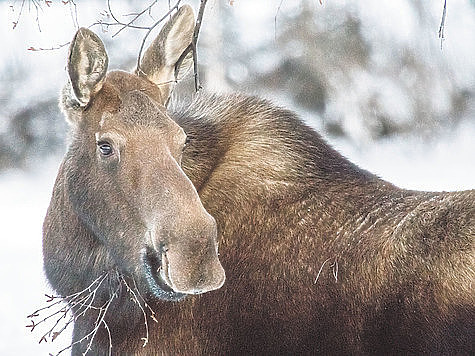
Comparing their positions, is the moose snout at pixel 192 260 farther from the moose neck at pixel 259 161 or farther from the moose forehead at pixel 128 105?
the moose neck at pixel 259 161

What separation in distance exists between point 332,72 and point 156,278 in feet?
38.0

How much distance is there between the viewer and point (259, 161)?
470cm

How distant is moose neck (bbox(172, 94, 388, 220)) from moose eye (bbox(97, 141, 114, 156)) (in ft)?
2.23

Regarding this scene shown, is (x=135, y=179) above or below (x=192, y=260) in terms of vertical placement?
above

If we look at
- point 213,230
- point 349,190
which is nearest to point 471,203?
point 349,190

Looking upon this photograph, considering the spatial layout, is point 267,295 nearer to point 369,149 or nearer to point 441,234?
point 441,234

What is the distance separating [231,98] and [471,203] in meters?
1.68

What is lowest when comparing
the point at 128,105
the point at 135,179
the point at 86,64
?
the point at 135,179

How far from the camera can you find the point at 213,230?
3.62 m

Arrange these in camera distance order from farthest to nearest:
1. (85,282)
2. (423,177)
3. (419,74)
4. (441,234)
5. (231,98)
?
(419,74) < (423,177) < (231,98) < (85,282) < (441,234)

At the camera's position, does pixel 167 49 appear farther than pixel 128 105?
Yes

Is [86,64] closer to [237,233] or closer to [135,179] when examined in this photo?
[135,179]

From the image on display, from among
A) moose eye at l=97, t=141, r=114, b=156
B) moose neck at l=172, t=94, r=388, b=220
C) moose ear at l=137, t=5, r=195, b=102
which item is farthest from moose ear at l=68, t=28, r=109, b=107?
moose neck at l=172, t=94, r=388, b=220

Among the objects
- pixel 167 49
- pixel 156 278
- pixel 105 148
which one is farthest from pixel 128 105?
pixel 156 278
